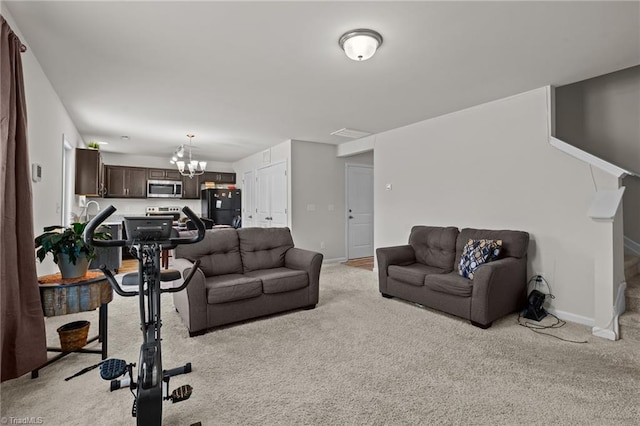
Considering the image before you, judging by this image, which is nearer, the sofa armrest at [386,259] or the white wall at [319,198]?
the sofa armrest at [386,259]

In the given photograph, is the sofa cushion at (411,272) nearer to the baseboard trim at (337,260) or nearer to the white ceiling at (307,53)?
the white ceiling at (307,53)

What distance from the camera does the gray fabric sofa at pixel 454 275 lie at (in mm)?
2846

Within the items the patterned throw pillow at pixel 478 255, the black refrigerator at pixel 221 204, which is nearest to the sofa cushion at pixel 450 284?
the patterned throw pillow at pixel 478 255

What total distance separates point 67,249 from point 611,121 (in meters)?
5.57

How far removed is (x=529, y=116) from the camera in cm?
332

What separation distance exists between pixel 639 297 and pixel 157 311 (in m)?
4.02

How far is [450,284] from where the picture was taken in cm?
304

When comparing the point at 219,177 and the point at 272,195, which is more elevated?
the point at 219,177

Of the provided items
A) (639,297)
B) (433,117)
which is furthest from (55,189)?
(639,297)

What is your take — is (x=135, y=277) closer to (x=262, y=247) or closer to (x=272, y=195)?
(x=262, y=247)

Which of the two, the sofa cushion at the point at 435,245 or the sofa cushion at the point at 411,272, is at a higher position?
the sofa cushion at the point at 435,245

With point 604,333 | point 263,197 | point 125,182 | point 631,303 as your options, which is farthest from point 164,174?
point 631,303

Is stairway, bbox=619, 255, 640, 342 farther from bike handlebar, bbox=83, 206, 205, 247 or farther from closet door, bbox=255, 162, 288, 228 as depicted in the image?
closet door, bbox=255, 162, 288, 228

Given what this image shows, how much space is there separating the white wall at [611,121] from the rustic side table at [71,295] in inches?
200
